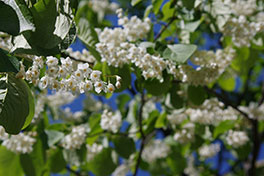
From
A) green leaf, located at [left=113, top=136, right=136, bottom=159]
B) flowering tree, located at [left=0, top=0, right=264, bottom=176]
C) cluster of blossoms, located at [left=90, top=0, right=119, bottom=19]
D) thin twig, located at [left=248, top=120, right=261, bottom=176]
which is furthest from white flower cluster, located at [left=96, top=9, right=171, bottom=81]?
cluster of blossoms, located at [left=90, top=0, right=119, bottom=19]

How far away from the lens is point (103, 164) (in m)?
2.34

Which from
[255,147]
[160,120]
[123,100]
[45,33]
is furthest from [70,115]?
[45,33]

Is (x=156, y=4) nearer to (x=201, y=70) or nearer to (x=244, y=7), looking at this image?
(x=201, y=70)

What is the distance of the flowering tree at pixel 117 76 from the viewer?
110 centimetres

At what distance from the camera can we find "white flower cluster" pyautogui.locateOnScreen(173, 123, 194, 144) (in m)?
2.47

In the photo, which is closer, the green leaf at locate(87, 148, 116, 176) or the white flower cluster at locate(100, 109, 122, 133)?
the white flower cluster at locate(100, 109, 122, 133)

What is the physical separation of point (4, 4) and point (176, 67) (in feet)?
2.87

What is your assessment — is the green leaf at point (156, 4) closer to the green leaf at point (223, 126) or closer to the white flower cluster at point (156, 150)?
the green leaf at point (223, 126)

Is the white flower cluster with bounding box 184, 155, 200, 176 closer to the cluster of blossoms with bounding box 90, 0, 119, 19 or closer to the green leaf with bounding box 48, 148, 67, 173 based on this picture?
the green leaf with bounding box 48, 148, 67, 173

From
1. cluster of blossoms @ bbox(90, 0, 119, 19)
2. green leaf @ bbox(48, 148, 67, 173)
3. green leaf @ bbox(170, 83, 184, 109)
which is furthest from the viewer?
cluster of blossoms @ bbox(90, 0, 119, 19)

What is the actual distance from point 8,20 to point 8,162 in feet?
4.00

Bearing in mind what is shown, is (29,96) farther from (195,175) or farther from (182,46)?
(195,175)

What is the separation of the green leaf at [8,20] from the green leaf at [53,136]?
3.65 feet

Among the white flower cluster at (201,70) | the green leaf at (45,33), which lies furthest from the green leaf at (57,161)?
the green leaf at (45,33)
